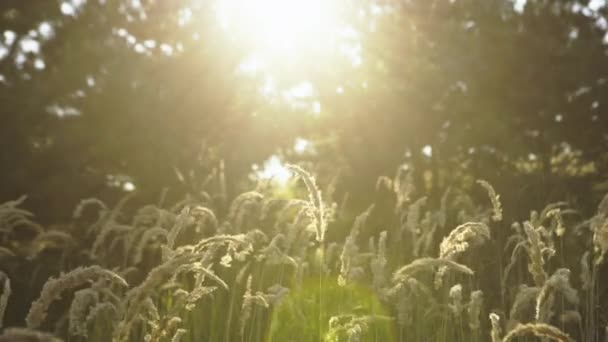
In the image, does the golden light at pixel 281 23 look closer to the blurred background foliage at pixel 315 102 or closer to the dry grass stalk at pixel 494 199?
the blurred background foliage at pixel 315 102

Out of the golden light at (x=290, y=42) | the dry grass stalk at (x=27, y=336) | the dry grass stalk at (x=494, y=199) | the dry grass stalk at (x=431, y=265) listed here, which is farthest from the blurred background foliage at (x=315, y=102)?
the dry grass stalk at (x=27, y=336)

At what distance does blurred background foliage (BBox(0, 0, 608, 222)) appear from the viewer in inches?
288

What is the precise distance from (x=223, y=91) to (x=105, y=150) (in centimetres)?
164

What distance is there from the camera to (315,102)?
11453 mm

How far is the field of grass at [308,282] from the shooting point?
279 cm

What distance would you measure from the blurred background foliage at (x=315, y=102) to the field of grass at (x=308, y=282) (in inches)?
33.2

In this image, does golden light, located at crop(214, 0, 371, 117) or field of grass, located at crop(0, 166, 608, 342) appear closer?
field of grass, located at crop(0, 166, 608, 342)

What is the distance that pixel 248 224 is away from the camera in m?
5.99

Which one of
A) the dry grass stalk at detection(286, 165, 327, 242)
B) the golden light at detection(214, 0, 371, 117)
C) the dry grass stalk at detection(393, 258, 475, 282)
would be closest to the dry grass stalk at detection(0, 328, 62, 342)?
the dry grass stalk at detection(286, 165, 327, 242)

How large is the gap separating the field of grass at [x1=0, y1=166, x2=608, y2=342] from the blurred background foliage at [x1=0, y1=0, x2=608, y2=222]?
0.84 meters

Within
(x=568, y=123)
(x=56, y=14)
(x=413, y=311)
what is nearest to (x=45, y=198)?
(x=56, y=14)

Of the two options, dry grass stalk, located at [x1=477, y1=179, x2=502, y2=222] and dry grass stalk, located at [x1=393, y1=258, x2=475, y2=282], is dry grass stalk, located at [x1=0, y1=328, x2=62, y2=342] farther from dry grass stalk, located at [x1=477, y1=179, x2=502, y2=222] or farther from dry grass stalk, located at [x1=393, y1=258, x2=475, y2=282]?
dry grass stalk, located at [x1=477, y1=179, x2=502, y2=222]

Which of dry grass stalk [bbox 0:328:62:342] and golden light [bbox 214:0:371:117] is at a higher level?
golden light [bbox 214:0:371:117]

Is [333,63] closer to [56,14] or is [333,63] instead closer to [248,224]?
[56,14]
